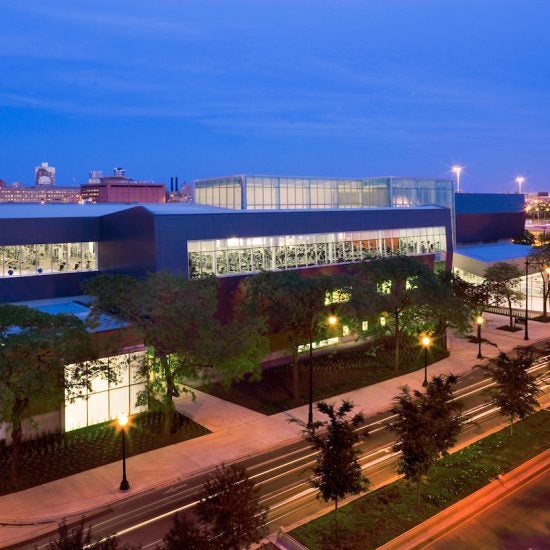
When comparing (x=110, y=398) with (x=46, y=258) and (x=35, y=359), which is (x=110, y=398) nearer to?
(x=35, y=359)

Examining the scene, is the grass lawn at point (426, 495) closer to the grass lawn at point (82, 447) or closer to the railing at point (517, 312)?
the grass lawn at point (82, 447)

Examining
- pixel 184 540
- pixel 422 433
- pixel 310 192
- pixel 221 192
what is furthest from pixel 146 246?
pixel 184 540

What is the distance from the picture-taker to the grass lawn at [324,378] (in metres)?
34.0

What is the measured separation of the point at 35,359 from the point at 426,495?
647 inches

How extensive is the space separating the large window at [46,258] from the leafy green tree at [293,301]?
→ 14784 millimetres

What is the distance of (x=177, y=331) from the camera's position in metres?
26.3

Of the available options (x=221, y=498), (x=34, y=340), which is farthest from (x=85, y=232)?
(x=221, y=498)

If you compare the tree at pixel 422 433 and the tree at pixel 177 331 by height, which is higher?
the tree at pixel 177 331

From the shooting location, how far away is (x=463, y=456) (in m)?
24.8

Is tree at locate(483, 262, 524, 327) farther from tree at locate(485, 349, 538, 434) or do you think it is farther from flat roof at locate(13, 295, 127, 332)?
flat roof at locate(13, 295, 127, 332)

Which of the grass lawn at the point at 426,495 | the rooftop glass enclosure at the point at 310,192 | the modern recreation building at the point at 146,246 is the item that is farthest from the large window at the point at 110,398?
the rooftop glass enclosure at the point at 310,192

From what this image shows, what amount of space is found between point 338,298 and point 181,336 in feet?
49.4

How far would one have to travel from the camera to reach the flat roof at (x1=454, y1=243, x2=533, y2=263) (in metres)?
77.3

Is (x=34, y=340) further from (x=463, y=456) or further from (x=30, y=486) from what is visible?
(x=463, y=456)
